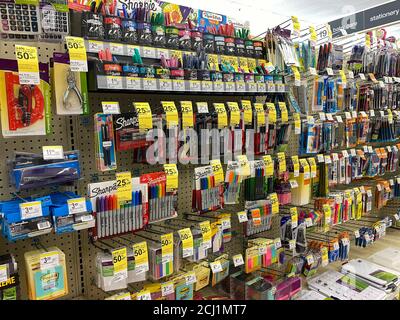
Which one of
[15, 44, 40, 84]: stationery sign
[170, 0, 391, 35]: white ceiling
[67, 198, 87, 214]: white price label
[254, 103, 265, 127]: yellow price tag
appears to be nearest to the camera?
[15, 44, 40, 84]: stationery sign

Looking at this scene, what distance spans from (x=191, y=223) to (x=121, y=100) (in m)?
0.79

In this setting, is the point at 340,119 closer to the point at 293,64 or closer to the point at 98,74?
the point at 293,64

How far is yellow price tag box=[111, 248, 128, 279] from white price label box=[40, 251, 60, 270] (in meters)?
0.23

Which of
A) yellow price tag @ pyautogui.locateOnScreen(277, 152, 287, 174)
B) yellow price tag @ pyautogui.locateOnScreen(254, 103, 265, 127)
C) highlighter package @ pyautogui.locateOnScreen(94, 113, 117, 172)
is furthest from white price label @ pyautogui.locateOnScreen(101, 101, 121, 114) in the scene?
yellow price tag @ pyautogui.locateOnScreen(277, 152, 287, 174)

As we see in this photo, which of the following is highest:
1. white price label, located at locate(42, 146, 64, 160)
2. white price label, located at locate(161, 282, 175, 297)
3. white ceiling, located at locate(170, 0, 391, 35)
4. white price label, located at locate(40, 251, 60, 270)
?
white ceiling, located at locate(170, 0, 391, 35)

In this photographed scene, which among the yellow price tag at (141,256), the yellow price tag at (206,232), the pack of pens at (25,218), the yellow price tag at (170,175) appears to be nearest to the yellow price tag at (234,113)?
the yellow price tag at (170,175)

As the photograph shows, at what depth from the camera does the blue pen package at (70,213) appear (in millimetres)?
1143

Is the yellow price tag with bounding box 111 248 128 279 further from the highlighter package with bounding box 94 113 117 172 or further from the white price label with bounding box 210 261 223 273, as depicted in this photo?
the white price label with bounding box 210 261 223 273

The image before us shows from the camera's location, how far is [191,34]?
1599 mm

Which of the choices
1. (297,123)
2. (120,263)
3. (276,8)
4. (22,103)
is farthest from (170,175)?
(276,8)

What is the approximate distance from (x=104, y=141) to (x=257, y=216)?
1044 millimetres

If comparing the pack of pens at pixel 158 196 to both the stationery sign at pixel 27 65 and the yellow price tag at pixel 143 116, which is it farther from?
the stationery sign at pixel 27 65

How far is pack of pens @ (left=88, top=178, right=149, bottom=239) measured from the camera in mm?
1307

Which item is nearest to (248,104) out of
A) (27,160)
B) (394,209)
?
(27,160)
